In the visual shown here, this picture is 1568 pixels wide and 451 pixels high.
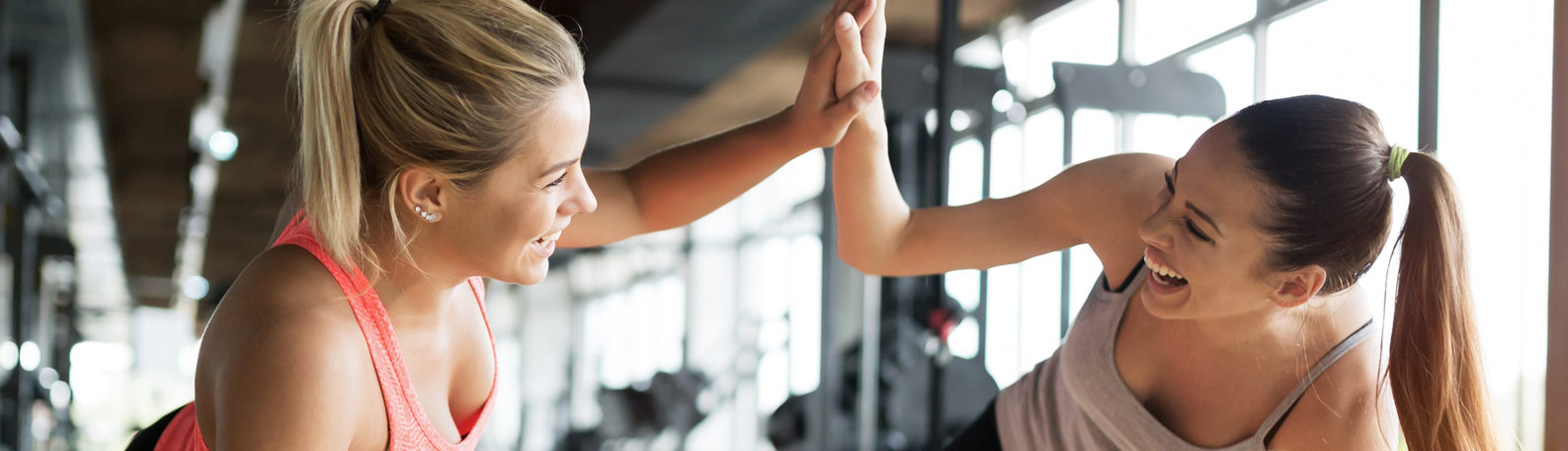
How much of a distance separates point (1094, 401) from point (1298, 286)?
31 cm

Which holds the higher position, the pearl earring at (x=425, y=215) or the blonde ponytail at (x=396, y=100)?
the blonde ponytail at (x=396, y=100)

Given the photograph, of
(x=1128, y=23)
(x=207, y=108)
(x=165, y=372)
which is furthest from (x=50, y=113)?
(x=165, y=372)

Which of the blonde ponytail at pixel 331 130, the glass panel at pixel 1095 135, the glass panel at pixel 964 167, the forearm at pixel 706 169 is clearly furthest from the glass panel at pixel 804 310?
the blonde ponytail at pixel 331 130

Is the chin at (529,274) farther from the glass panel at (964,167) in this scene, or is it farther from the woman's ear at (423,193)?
the glass panel at (964,167)

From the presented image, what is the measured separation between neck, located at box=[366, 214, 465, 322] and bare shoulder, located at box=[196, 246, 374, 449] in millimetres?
90

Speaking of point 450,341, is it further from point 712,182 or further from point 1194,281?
point 1194,281

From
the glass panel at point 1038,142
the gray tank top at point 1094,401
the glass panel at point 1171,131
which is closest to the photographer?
the gray tank top at point 1094,401

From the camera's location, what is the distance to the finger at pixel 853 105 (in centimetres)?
155

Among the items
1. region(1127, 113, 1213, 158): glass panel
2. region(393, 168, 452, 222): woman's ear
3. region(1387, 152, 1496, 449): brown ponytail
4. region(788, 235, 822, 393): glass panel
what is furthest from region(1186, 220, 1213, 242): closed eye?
region(788, 235, 822, 393): glass panel

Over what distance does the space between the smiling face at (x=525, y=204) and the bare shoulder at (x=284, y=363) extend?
147 mm

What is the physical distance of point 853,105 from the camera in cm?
156

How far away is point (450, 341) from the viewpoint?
4.64ft

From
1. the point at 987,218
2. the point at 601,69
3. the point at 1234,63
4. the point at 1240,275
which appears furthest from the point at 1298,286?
the point at 601,69

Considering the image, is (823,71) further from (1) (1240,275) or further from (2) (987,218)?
(1) (1240,275)
